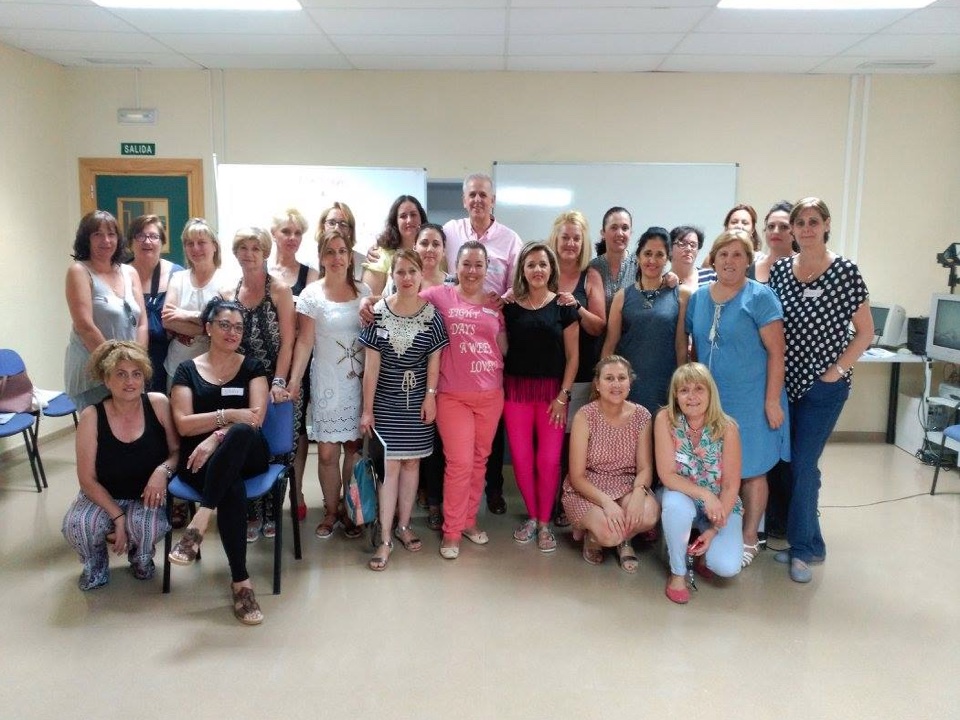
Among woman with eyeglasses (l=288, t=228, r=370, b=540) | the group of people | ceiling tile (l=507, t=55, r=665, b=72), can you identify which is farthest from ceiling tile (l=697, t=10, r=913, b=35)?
woman with eyeglasses (l=288, t=228, r=370, b=540)

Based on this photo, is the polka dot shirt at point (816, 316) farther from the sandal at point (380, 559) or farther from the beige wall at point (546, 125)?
the beige wall at point (546, 125)

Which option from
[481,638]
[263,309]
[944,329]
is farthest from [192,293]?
[944,329]

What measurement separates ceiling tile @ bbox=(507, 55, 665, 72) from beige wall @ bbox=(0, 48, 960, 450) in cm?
10

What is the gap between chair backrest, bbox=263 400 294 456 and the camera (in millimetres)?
2836

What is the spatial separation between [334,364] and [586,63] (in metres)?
3.08

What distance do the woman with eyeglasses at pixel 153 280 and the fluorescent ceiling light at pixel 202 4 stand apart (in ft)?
4.17

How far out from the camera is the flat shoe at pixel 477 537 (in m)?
3.20

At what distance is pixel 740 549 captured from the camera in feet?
9.25

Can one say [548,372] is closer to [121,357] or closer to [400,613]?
[400,613]

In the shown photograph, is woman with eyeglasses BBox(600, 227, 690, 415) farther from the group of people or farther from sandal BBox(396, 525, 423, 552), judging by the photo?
sandal BBox(396, 525, 423, 552)

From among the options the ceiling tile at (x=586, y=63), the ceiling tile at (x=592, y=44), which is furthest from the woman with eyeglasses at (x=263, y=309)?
the ceiling tile at (x=586, y=63)

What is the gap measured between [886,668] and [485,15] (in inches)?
144

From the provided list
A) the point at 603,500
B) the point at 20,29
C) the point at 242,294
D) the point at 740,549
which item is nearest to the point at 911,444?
the point at 740,549

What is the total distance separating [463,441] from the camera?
300 centimetres
